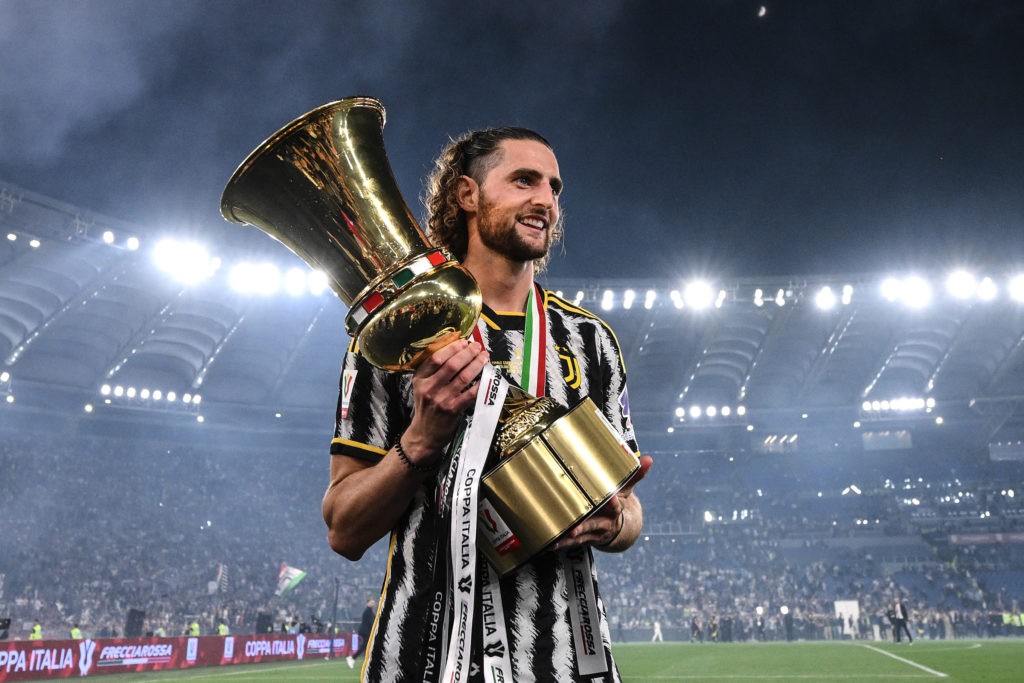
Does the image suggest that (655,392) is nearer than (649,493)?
Yes

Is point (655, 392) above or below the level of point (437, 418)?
above

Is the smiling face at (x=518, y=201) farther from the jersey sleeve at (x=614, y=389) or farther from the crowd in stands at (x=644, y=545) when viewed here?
the crowd in stands at (x=644, y=545)

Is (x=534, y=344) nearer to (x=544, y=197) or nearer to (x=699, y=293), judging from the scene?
(x=544, y=197)

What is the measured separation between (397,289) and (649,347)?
37.5m

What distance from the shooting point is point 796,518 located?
41719mm

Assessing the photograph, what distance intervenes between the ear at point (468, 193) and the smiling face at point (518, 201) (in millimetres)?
22

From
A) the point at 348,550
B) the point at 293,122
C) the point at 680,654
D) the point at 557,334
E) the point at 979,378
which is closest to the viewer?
the point at 293,122

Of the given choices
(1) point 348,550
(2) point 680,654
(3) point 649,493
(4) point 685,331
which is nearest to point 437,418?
(1) point 348,550

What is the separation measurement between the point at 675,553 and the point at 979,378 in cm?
1849

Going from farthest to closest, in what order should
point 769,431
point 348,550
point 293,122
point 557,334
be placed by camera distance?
point 769,431 → point 557,334 → point 348,550 → point 293,122

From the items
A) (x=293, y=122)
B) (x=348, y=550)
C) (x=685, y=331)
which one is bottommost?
(x=348, y=550)

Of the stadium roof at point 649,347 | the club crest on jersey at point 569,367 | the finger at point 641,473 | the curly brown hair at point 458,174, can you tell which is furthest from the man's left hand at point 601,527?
the stadium roof at point 649,347

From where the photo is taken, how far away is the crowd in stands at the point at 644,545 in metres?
30.2

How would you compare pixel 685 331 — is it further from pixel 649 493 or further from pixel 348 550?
pixel 348 550
